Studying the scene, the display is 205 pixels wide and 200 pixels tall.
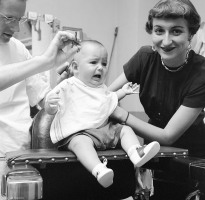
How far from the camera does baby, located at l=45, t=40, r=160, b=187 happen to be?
168 cm

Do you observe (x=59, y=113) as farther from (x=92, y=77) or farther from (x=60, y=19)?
(x=60, y=19)

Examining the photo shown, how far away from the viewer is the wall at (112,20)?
15.6 feet

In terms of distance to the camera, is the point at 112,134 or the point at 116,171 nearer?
the point at 112,134

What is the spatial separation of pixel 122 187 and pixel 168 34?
91 centimetres

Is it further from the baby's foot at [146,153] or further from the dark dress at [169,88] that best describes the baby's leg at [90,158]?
the dark dress at [169,88]

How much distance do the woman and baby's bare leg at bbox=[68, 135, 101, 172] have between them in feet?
1.00

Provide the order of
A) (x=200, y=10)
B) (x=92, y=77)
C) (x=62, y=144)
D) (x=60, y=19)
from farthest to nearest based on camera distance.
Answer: (x=60, y=19)
(x=200, y=10)
(x=92, y=77)
(x=62, y=144)

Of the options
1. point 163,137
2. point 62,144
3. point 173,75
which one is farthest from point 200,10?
point 62,144

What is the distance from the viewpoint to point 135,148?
5.62 ft

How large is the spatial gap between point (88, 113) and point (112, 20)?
3566mm

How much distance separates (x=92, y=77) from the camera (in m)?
2.00

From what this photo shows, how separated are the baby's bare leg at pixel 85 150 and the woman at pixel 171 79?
30 cm

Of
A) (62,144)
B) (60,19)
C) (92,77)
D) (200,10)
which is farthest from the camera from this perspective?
(60,19)

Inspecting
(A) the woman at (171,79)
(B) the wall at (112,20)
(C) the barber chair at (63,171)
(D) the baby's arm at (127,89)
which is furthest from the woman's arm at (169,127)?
(B) the wall at (112,20)
